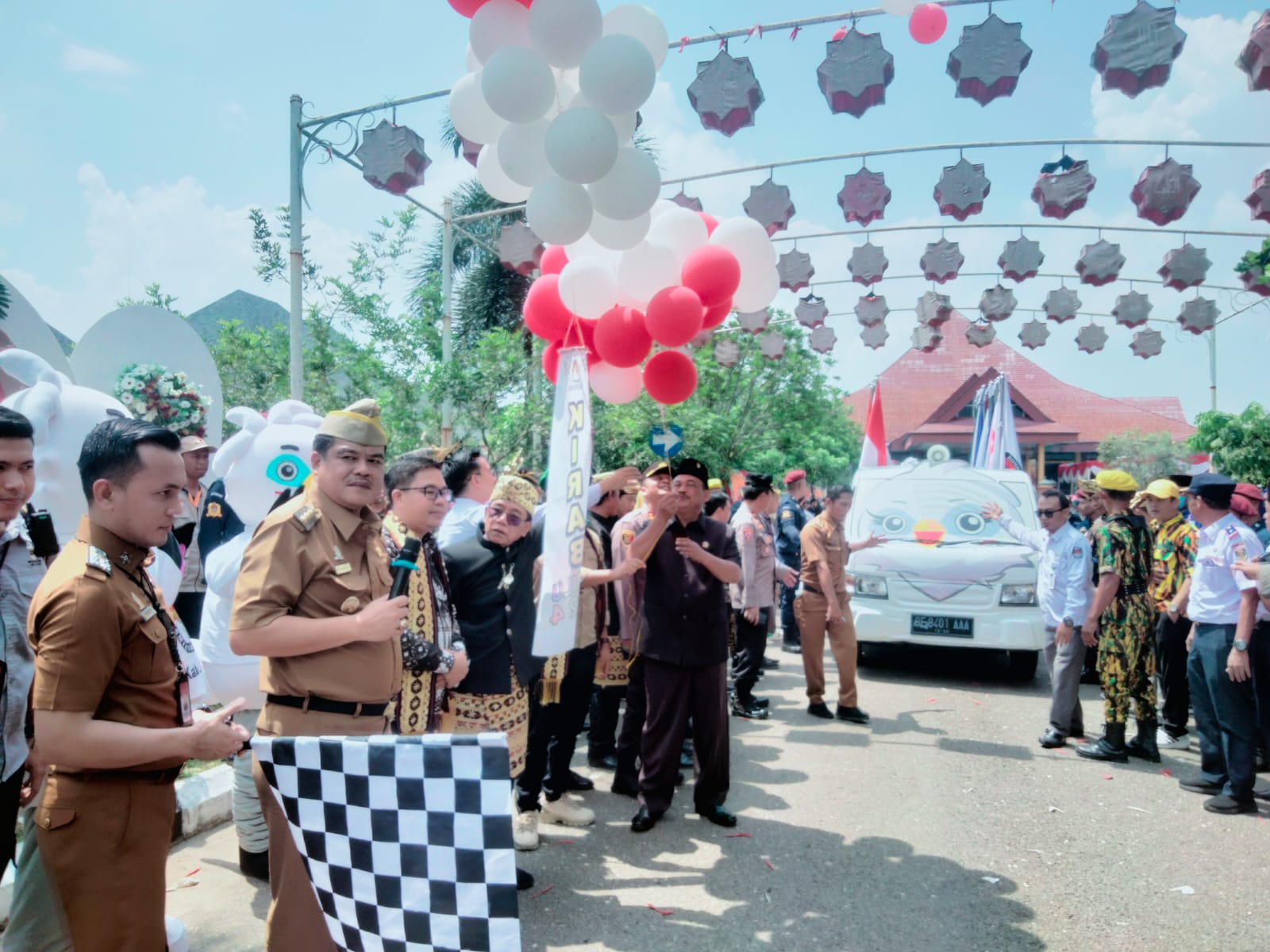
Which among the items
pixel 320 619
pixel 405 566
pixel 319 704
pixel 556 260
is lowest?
pixel 319 704

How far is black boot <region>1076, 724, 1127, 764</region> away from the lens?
18.4 feet

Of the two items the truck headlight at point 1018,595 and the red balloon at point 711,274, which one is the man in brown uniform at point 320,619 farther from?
the truck headlight at point 1018,595

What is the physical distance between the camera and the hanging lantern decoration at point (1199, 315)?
935cm

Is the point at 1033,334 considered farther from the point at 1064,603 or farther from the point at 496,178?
the point at 496,178

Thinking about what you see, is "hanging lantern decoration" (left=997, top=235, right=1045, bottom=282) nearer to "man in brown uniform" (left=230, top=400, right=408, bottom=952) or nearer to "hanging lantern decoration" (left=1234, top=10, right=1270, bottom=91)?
"hanging lantern decoration" (left=1234, top=10, right=1270, bottom=91)

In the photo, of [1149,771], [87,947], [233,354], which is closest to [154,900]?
[87,947]

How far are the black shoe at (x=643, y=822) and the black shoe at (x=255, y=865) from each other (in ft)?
6.00

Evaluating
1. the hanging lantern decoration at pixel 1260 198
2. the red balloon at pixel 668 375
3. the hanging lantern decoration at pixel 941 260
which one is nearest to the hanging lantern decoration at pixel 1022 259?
the hanging lantern decoration at pixel 941 260

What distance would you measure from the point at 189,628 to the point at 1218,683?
6.20 meters

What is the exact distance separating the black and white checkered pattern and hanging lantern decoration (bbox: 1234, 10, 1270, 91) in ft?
19.4

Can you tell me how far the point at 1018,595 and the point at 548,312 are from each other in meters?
5.46

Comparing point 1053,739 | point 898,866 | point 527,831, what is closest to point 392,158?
point 527,831

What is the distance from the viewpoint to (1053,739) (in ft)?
19.4

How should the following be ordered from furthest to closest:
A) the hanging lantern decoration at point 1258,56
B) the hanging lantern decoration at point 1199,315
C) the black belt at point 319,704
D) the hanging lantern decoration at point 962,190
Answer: the hanging lantern decoration at point 1199,315 → the hanging lantern decoration at point 962,190 → the hanging lantern decoration at point 1258,56 → the black belt at point 319,704
